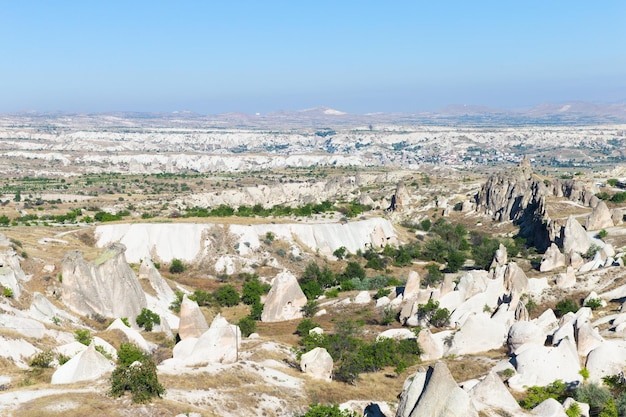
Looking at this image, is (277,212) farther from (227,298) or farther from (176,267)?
(227,298)

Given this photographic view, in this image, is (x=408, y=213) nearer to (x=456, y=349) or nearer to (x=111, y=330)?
(x=456, y=349)

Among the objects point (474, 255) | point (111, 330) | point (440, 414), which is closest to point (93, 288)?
point (111, 330)

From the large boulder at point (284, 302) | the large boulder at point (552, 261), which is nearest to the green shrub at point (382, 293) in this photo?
the large boulder at point (284, 302)

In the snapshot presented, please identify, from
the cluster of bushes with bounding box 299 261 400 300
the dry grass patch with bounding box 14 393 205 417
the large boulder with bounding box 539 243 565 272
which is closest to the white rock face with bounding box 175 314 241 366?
the dry grass patch with bounding box 14 393 205 417

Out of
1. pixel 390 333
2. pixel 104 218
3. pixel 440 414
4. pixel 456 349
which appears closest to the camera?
pixel 440 414

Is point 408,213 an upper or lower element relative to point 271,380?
lower

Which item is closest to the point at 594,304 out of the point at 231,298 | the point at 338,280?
the point at 338,280

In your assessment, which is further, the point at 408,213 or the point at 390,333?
the point at 408,213

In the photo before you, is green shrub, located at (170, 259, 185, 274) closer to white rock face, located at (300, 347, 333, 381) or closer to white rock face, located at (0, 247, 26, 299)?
white rock face, located at (0, 247, 26, 299)

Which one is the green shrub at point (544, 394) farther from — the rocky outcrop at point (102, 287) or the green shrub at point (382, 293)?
the rocky outcrop at point (102, 287)
